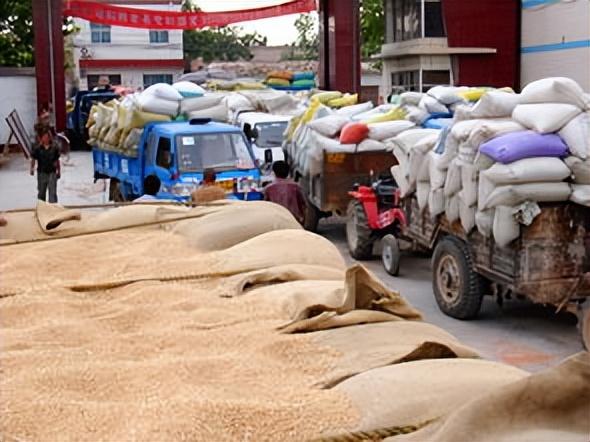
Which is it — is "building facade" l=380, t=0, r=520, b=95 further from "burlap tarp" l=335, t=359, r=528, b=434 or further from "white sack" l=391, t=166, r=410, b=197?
"burlap tarp" l=335, t=359, r=528, b=434

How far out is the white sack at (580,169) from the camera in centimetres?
888

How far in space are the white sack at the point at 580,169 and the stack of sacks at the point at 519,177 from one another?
57 mm

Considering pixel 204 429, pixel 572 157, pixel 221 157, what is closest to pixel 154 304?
pixel 204 429

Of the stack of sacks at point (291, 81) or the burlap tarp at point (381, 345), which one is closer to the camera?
the burlap tarp at point (381, 345)

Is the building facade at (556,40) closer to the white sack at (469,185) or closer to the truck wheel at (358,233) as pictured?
the truck wheel at (358,233)

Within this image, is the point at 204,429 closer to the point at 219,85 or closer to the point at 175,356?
the point at 175,356

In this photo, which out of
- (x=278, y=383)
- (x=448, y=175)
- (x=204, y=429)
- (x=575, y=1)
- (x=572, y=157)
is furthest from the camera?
(x=575, y=1)

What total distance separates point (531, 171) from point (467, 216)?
1033mm

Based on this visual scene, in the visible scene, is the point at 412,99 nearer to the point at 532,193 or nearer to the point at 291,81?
the point at 532,193

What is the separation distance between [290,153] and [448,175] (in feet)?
21.8

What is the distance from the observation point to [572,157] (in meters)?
9.05

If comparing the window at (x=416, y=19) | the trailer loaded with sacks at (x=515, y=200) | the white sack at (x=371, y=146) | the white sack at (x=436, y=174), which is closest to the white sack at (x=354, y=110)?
the white sack at (x=371, y=146)

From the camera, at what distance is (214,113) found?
17547 millimetres

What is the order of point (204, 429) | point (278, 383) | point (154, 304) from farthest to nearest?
point (154, 304) < point (278, 383) < point (204, 429)
